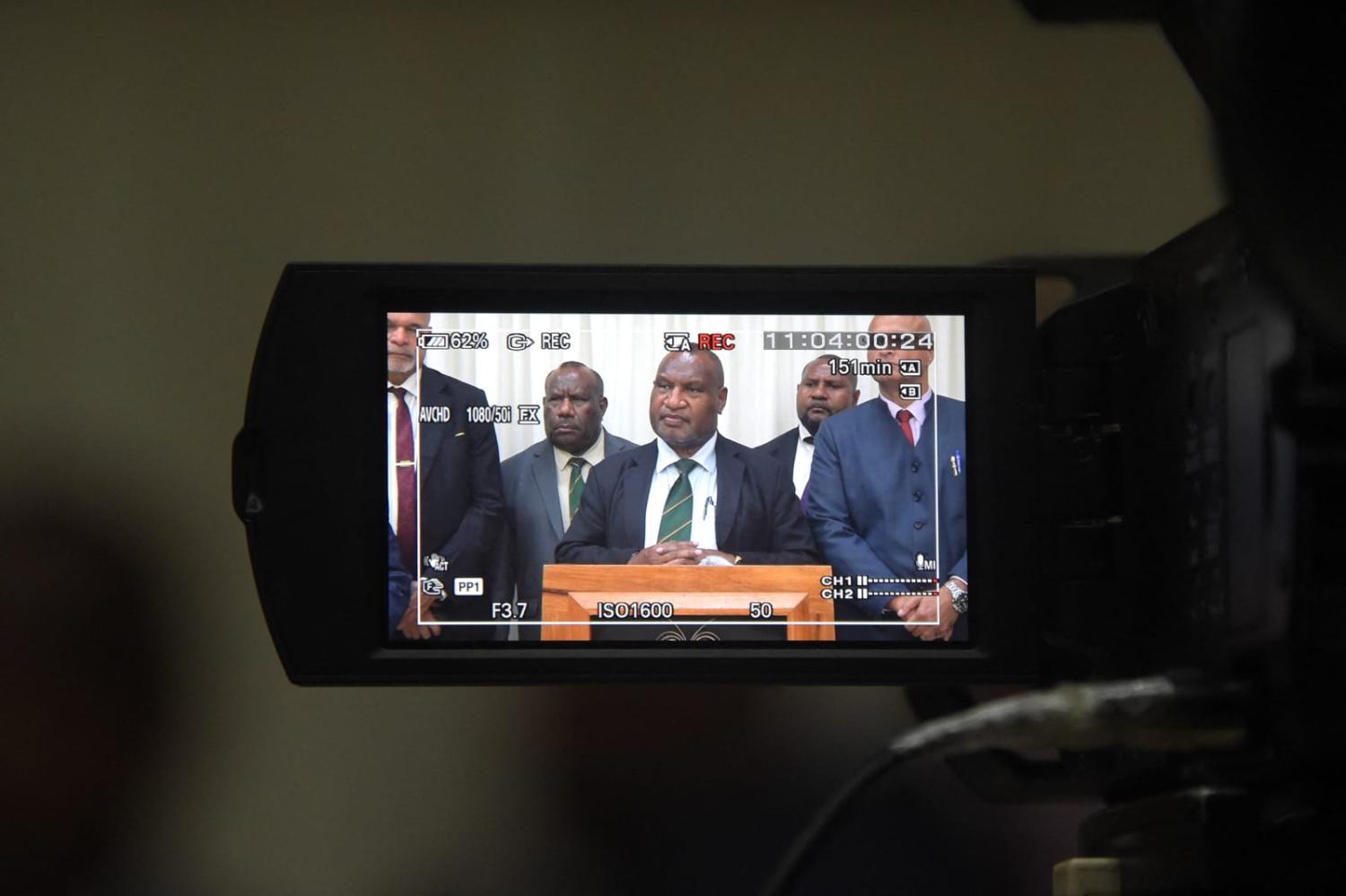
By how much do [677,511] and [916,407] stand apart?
0.15 metres

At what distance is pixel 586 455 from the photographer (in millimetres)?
662

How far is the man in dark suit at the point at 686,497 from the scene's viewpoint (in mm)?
659

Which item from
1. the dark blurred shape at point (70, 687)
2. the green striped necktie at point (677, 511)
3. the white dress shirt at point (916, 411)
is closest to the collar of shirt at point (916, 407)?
the white dress shirt at point (916, 411)

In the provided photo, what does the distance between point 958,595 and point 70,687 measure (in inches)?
21.7

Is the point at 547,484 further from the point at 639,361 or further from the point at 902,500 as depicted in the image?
the point at 902,500

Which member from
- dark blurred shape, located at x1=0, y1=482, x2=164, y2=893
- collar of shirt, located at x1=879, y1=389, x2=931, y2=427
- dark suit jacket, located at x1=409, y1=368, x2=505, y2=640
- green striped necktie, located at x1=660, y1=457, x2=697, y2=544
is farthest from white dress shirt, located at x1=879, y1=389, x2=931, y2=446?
dark blurred shape, located at x1=0, y1=482, x2=164, y2=893

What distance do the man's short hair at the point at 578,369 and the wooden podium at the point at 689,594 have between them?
102mm

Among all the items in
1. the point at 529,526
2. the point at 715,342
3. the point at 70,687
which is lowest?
the point at 70,687

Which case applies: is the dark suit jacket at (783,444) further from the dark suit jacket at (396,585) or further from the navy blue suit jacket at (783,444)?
the dark suit jacket at (396,585)

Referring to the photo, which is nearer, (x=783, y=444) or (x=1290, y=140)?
(x=1290, y=140)

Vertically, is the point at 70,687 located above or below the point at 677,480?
below

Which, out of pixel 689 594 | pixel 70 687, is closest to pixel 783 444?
pixel 689 594

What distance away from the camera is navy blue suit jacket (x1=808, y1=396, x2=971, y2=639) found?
0.66 m

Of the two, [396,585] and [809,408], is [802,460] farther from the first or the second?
[396,585]
